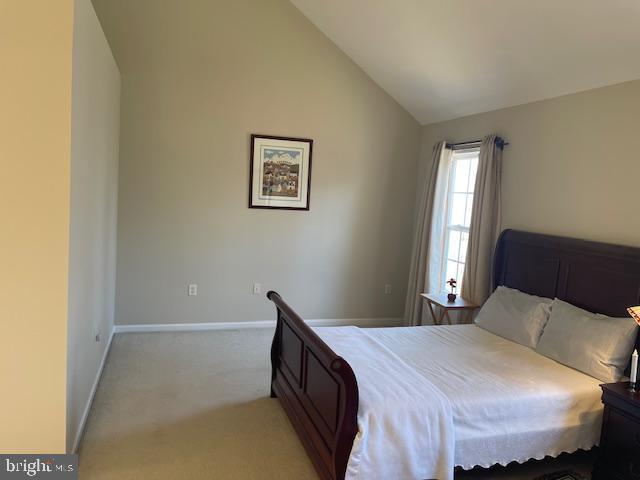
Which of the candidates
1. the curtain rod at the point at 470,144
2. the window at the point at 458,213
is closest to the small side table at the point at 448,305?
the window at the point at 458,213

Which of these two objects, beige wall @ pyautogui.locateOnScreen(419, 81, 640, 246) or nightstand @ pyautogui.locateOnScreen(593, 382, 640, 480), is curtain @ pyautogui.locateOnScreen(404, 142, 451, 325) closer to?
beige wall @ pyautogui.locateOnScreen(419, 81, 640, 246)

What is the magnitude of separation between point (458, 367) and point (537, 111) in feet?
7.04

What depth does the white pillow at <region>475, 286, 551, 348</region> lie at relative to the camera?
332 cm

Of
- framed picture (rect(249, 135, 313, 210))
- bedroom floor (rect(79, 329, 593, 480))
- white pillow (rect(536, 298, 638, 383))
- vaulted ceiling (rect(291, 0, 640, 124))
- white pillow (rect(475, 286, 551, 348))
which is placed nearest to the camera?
bedroom floor (rect(79, 329, 593, 480))

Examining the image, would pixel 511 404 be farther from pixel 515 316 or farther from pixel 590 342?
pixel 515 316

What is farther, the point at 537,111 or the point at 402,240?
the point at 402,240

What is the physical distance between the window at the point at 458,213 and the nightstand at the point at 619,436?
2.20m

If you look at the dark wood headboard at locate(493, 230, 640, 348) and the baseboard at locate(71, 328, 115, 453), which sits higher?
the dark wood headboard at locate(493, 230, 640, 348)

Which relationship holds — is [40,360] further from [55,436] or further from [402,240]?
[402,240]

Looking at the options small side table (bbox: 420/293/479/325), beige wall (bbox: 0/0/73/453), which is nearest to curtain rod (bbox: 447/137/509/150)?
small side table (bbox: 420/293/479/325)

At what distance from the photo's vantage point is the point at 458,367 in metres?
2.87

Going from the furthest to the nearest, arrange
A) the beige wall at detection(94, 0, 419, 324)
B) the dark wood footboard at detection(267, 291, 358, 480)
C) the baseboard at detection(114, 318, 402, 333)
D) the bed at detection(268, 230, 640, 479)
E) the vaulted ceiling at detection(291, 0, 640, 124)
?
1. the baseboard at detection(114, 318, 402, 333)
2. the beige wall at detection(94, 0, 419, 324)
3. the vaulted ceiling at detection(291, 0, 640, 124)
4. the bed at detection(268, 230, 640, 479)
5. the dark wood footboard at detection(267, 291, 358, 480)

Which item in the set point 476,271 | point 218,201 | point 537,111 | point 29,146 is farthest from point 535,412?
point 218,201

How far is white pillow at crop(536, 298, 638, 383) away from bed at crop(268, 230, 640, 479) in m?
0.08
